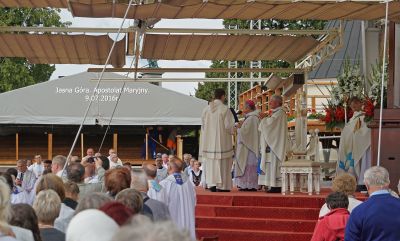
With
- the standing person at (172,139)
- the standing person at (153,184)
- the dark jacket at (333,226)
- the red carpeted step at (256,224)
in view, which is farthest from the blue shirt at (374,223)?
the standing person at (172,139)

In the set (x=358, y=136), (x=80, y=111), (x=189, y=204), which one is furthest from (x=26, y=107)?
(x=189, y=204)

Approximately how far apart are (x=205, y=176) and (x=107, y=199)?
1092 centimetres

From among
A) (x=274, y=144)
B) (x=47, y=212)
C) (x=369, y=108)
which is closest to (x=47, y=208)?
(x=47, y=212)

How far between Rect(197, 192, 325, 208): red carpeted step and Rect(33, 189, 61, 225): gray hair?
8.72m

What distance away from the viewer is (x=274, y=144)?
55.4 ft

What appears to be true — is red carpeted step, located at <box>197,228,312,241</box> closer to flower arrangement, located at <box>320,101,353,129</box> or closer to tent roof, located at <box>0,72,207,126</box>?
flower arrangement, located at <box>320,101,353,129</box>

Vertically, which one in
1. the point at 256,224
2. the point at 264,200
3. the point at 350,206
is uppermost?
the point at 350,206

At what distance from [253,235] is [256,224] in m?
0.37

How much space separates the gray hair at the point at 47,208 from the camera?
268 inches

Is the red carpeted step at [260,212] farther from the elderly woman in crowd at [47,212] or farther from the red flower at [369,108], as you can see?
the elderly woman in crowd at [47,212]

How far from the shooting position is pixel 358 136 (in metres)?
16.9

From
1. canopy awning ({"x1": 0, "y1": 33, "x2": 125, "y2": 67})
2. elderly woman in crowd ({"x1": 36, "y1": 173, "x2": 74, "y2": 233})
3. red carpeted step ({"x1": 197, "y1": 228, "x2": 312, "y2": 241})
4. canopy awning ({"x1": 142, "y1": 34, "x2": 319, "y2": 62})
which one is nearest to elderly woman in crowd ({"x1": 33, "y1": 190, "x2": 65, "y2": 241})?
elderly woman in crowd ({"x1": 36, "y1": 173, "x2": 74, "y2": 233})

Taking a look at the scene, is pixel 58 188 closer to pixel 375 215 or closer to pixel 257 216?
pixel 375 215

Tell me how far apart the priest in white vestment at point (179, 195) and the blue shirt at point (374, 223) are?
5.08m
